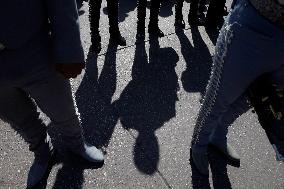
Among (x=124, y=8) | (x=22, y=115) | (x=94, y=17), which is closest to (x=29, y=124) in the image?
(x=22, y=115)

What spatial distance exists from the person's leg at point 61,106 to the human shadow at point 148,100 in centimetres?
38

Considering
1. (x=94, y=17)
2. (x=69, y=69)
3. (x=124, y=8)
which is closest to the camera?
(x=69, y=69)

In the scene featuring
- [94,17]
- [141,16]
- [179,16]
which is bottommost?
[179,16]

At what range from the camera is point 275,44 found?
1.93 m

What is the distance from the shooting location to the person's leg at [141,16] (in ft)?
13.2

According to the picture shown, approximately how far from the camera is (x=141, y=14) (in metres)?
4.10

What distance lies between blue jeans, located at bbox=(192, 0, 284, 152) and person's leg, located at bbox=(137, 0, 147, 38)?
1888 millimetres

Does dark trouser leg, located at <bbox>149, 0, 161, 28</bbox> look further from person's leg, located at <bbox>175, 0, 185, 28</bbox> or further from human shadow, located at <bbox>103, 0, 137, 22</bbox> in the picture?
human shadow, located at <bbox>103, 0, 137, 22</bbox>

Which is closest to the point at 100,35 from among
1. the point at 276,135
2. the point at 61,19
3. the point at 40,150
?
the point at 40,150

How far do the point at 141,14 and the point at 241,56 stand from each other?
2.23 meters

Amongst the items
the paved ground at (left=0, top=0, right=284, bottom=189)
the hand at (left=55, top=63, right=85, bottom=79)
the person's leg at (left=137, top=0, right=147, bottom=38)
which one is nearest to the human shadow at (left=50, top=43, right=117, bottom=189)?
the paved ground at (left=0, top=0, right=284, bottom=189)

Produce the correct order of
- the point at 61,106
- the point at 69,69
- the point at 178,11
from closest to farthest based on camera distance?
1. the point at 69,69
2. the point at 61,106
3. the point at 178,11

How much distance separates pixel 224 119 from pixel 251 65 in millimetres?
636

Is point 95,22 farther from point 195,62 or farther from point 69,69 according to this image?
point 69,69
